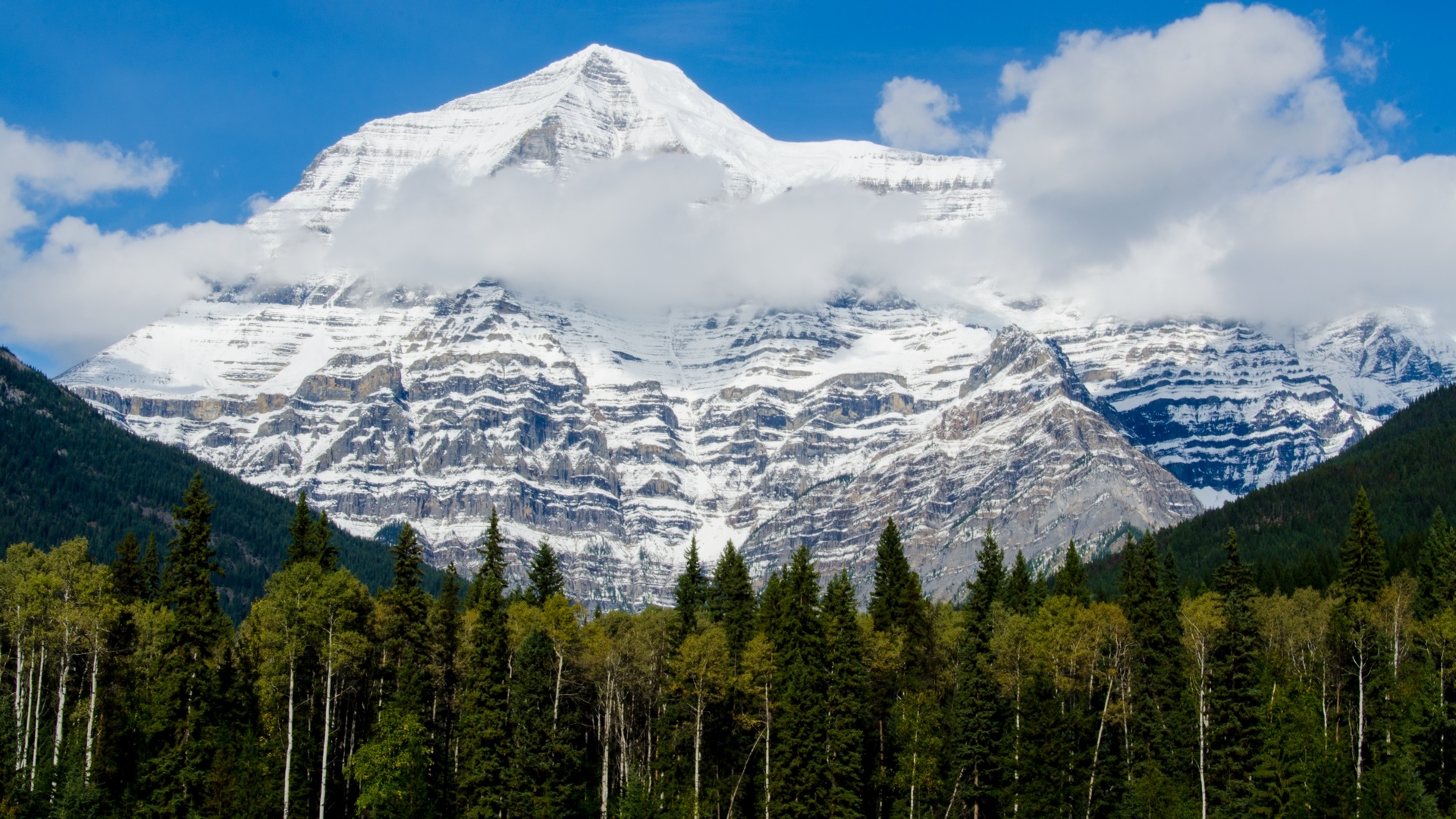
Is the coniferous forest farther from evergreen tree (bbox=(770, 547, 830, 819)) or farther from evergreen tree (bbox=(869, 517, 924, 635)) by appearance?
evergreen tree (bbox=(869, 517, 924, 635))

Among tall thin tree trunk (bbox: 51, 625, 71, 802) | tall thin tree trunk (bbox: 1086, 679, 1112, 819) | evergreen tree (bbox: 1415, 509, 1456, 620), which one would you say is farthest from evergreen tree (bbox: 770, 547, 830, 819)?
evergreen tree (bbox: 1415, 509, 1456, 620)

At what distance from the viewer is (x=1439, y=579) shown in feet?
336

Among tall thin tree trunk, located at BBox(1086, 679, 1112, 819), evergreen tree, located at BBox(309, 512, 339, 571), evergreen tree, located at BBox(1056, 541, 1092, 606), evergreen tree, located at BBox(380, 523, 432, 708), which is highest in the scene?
evergreen tree, located at BBox(309, 512, 339, 571)

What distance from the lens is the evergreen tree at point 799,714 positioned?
86.8 metres

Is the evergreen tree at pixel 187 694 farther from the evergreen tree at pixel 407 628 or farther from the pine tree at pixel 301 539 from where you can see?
the pine tree at pixel 301 539

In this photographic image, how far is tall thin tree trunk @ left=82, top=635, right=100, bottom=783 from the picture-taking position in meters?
77.2

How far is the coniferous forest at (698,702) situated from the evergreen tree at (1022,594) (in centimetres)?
602

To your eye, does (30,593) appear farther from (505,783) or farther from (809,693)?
(809,693)

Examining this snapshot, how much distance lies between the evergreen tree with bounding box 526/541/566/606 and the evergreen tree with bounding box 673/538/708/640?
9835mm

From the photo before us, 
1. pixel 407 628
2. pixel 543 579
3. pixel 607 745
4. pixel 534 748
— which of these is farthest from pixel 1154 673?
pixel 407 628

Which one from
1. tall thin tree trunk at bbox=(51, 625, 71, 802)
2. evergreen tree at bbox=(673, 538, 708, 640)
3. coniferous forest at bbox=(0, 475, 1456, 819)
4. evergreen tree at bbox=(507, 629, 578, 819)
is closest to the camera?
tall thin tree trunk at bbox=(51, 625, 71, 802)

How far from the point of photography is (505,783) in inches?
3445

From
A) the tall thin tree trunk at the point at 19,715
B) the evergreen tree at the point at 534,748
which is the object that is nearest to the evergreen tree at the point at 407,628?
the evergreen tree at the point at 534,748

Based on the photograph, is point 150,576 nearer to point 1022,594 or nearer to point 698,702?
point 698,702
